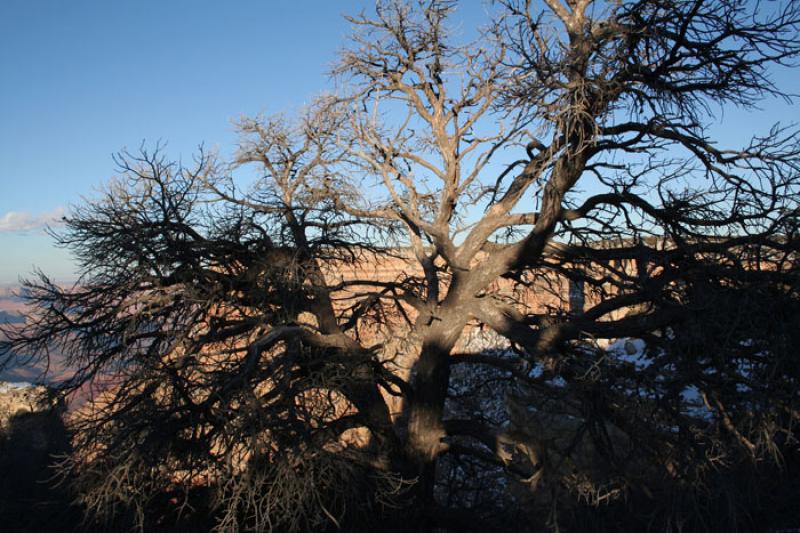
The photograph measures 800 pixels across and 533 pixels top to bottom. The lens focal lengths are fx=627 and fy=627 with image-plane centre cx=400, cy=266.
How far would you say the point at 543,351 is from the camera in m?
6.33

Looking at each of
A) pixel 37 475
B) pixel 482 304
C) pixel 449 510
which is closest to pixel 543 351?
pixel 482 304

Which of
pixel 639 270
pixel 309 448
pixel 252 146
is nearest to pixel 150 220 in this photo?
pixel 252 146

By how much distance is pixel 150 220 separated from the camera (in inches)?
292

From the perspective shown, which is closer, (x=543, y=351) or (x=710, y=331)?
(x=710, y=331)

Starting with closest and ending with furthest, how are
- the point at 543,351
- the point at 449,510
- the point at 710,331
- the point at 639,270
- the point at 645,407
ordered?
the point at 710,331, the point at 645,407, the point at 543,351, the point at 639,270, the point at 449,510

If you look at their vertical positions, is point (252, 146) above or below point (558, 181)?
above

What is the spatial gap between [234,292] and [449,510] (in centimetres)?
362

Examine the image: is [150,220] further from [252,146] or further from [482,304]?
[482,304]

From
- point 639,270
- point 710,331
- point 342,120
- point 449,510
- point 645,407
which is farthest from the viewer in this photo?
point 342,120

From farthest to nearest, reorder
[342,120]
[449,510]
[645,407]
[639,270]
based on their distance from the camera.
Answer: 1. [342,120]
2. [449,510]
3. [639,270]
4. [645,407]

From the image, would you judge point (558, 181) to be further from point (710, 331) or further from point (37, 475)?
point (37, 475)

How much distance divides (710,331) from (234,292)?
5.06 m

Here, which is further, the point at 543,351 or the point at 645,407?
the point at 543,351

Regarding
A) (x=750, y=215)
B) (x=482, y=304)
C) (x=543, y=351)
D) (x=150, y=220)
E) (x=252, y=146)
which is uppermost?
(x=252, y=146)
